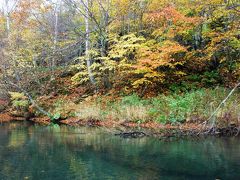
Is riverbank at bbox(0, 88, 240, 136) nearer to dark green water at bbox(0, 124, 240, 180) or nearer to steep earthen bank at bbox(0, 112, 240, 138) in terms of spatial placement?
steep earthen bank at bbox(0, 112, 240, 138)

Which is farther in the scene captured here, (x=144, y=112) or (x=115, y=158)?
(x=144, y=112)

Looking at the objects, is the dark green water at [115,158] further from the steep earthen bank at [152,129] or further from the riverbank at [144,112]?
the riverbank at [144,112]

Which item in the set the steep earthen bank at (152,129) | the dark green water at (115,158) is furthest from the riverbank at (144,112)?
the dark green water at (115,158)

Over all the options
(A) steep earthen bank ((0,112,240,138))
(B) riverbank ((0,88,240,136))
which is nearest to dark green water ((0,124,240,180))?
(A) steep earthen bank ((0,112,240,138))

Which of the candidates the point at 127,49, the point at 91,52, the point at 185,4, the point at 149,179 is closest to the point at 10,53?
the point at 91,52

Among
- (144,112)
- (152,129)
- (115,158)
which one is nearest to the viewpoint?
(115,158)

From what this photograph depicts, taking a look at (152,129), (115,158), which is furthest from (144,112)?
(115,158)

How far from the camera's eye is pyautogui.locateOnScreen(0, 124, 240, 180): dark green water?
747 centimetres

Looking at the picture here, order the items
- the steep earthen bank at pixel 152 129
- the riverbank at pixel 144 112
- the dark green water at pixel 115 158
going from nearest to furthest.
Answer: the dark green water at pixel 115 158
the steep earthen bank at pixel 152 129
the riverbank at pixel 144 112

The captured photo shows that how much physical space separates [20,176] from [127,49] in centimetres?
1251

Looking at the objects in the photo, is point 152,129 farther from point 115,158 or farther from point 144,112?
point 115,158

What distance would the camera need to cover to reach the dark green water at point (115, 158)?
24.5ft

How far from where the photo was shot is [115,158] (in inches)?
356

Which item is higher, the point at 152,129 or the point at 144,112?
the point at 144,112
